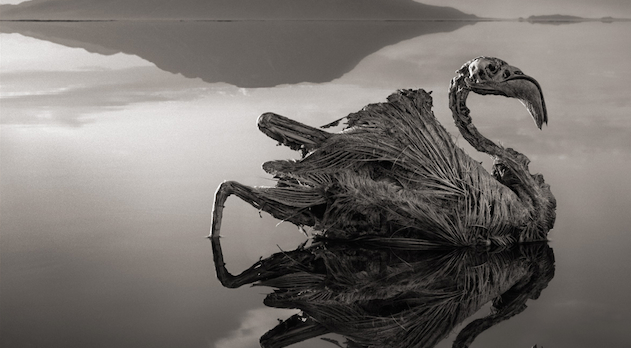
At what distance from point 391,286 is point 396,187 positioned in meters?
1.04

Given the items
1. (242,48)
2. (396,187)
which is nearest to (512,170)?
(396,187)

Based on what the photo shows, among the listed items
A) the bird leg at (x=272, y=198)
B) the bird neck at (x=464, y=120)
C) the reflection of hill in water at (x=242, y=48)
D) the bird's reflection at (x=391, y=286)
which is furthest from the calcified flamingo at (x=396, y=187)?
the reflection of hill in water at (x=242, y=48)

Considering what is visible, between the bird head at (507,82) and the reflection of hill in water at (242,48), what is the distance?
22.8 feet

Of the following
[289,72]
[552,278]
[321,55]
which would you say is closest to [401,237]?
[552,278]

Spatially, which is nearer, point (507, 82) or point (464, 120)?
point (507, 82)

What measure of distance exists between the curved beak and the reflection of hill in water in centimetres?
699

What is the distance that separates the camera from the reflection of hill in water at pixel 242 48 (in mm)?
14570

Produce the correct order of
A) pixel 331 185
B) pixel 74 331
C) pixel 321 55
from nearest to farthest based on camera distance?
pixel 74 331 < pixel 331 185 < pixel 321 55

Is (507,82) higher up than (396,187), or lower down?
higher up

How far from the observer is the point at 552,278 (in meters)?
5.65

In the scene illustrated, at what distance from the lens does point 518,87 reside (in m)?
6.56

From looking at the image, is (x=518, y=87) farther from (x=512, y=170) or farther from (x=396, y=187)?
(x=396, y=187)

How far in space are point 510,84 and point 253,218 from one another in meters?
2.39

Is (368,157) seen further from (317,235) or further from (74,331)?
(74,331)
